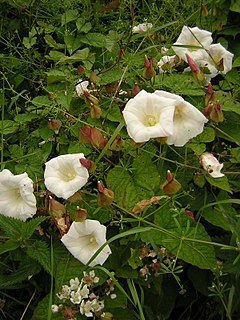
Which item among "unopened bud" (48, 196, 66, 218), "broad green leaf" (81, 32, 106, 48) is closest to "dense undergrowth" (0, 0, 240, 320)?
"unopened bud" (48, 196, 66, 218)

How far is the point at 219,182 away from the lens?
142 centimetres

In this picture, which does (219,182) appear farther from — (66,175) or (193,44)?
(193,44)

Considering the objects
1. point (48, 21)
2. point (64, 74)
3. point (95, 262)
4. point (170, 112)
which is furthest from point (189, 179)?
point (48, 21)

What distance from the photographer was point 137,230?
50.1 inches

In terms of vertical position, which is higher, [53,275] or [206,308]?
[53,275]

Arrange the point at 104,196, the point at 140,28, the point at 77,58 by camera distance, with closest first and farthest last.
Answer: the point at 104,196 → the point at 77,58 → the point at 140,28

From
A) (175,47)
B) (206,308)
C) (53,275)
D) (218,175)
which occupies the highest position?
(175,47)

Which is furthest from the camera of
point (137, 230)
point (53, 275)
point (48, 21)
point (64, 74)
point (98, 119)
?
point (48, 21)

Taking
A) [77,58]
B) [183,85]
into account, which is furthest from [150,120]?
[77,58]

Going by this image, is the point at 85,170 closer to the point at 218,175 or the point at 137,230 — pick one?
the point at 137,230

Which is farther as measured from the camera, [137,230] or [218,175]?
[218,175]

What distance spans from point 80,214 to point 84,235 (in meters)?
0.07

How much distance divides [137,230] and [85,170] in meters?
0.18

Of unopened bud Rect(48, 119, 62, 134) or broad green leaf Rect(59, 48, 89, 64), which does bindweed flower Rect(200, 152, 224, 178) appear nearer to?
unopened bud Rect(48, 119, 62, 134)
